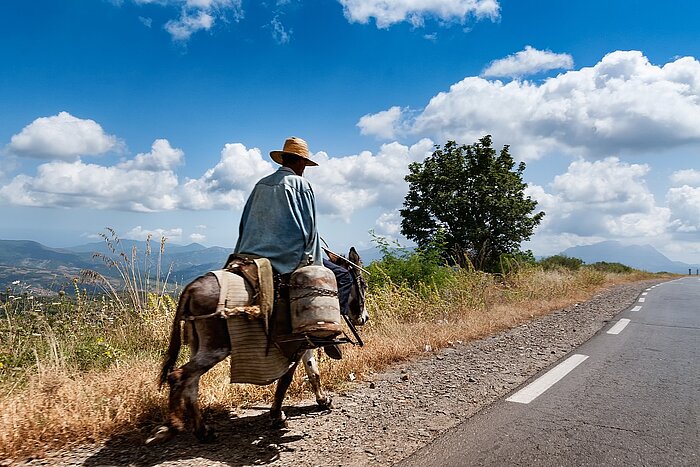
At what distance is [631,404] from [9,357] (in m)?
6.23

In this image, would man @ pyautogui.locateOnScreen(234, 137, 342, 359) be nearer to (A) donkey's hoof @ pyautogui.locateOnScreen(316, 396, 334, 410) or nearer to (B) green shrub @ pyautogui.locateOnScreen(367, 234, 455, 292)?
(A) donkey's hoof @ pyautogui.locateOnScreen(316, 396, 334, 410)

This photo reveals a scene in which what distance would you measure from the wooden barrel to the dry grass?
4.60 ft

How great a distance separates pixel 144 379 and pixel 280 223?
1.91m

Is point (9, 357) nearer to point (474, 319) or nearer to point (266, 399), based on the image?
point (266, 399)

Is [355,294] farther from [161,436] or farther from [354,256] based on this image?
[161,436]

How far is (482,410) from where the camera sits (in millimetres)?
4527

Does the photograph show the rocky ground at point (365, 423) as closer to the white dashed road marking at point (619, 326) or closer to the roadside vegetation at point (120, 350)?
the roadside vegetation at point (120, 350)

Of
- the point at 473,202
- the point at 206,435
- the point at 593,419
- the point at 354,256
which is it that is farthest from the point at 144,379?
the point at 473,202

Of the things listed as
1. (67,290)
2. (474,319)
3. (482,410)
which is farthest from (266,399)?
(474,319)

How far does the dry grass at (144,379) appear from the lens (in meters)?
3.59

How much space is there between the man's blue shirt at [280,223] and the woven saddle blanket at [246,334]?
0.37 meters

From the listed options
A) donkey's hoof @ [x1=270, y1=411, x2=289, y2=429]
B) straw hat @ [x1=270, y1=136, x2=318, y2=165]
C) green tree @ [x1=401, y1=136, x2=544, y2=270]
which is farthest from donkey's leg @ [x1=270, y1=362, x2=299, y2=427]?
green tree @ [x1=401, y1=136, x2=544, y2=270]

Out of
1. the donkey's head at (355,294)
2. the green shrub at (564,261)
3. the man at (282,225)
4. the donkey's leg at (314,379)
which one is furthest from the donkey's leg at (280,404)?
the green shrub at (564,261)

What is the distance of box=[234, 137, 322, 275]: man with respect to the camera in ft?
13.4
